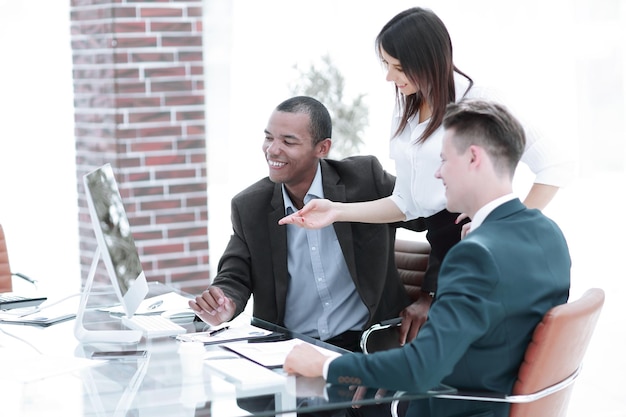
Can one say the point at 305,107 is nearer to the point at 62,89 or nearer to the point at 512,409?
the point at 512,409

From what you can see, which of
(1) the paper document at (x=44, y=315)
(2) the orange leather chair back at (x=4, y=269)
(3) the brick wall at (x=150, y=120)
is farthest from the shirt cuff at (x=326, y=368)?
(3) the brick wall at (x=150, y=120)

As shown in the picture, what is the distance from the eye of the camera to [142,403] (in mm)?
1965

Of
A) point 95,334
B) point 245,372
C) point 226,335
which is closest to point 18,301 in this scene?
point 95,334

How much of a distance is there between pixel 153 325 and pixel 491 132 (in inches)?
48.2

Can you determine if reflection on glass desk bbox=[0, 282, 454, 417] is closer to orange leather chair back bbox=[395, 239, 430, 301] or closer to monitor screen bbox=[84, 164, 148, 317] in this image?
monitor screen bbox=[84, 164, 148, 317]

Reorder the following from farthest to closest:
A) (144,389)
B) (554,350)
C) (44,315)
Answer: (44,315) → (144,389) → (554,350)

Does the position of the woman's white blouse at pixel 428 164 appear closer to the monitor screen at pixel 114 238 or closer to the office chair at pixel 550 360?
the office chair at pixel 550 360

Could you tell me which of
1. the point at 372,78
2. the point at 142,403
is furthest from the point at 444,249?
the point at 372,78

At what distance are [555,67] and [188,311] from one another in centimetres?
385

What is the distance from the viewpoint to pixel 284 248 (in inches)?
A: 119

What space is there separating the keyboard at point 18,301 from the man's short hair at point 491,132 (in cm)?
180

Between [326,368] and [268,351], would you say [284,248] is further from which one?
[326,368]

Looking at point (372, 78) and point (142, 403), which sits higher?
point (372, 78)

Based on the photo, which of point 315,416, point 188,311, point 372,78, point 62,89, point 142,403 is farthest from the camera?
point 372,78
